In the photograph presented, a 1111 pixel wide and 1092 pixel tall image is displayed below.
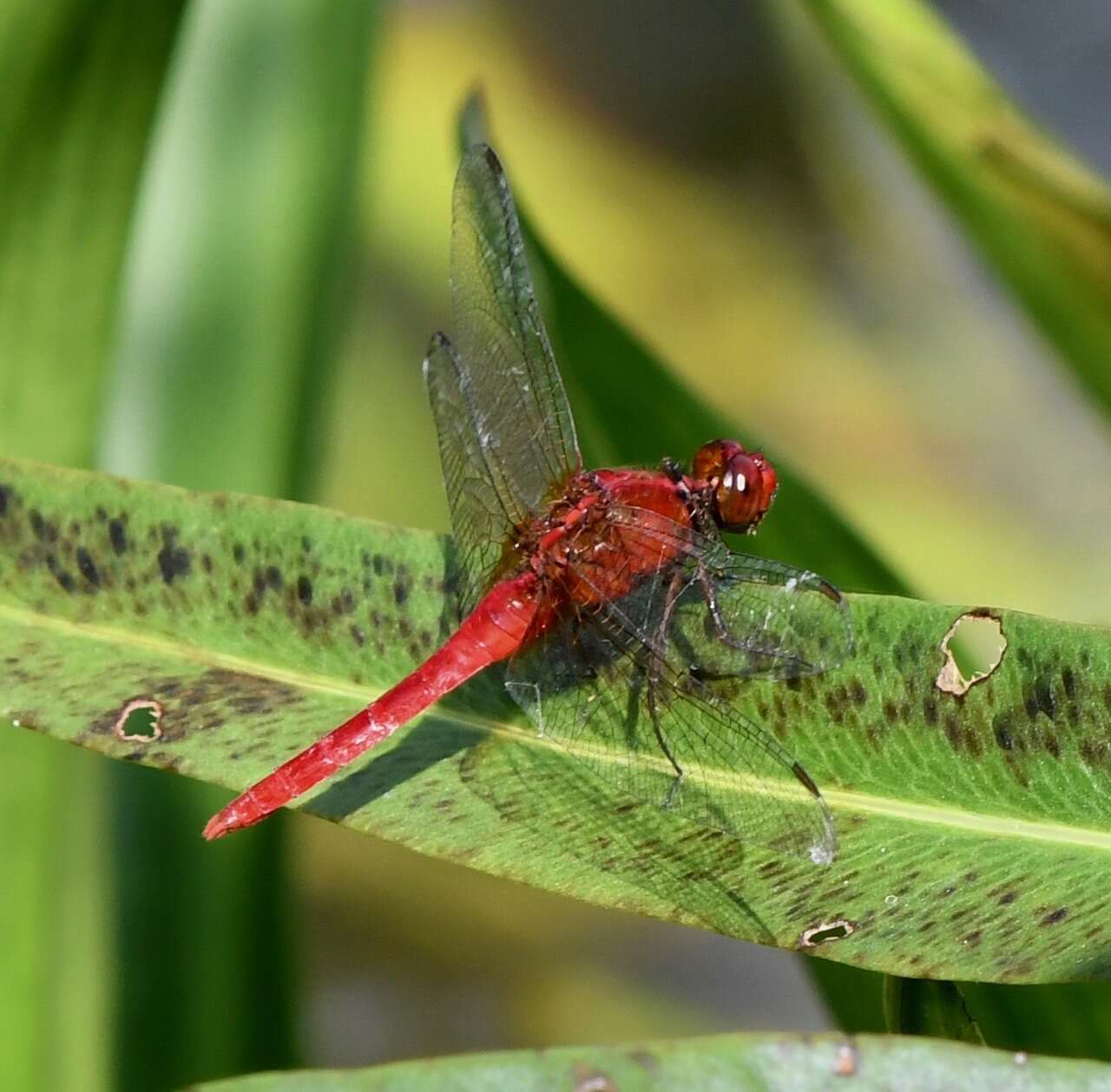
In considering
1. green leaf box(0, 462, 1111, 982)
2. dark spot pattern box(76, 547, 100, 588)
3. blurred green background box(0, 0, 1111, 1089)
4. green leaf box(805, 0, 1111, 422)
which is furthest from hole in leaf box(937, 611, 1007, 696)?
dark spot pattern box(76, 547, 100, 588)

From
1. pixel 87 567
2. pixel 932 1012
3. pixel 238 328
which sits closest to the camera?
pixel 932 1012

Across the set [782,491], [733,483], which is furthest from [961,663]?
[733,483]

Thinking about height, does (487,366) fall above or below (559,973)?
above

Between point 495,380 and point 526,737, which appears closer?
point 526,737

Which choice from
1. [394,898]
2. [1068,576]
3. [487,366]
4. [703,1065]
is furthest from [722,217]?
[703,1065]

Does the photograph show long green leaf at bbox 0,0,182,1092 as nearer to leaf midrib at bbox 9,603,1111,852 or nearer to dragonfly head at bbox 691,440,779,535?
leaf midrib at bbox 9,603,1111,852

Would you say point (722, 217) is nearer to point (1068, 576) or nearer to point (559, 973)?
point (1068, 576)

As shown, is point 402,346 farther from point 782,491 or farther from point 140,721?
point 140,721
